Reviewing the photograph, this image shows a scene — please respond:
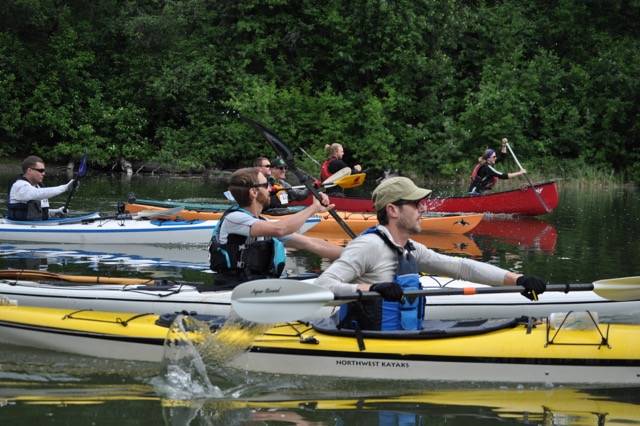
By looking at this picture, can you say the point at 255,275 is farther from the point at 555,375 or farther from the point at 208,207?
the point at 208,207

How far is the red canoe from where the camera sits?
47.7ft

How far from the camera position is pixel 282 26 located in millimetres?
26109

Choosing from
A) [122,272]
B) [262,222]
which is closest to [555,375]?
[262,222]

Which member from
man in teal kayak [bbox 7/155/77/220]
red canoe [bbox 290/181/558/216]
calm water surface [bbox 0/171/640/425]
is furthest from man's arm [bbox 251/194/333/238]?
red canoe [bbox 290/181/558/216]

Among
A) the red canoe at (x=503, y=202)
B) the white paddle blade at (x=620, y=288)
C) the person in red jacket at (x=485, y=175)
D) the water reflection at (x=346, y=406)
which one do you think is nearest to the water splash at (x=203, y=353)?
the water reflection at (x=346, y=406)

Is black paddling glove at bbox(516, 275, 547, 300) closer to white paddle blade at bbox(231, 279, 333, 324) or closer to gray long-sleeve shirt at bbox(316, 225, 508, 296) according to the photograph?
gray long-sleeve shirt at bbox(316, 225, 508, 296)

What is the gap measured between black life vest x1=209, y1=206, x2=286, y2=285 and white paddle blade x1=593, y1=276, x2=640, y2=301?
1964 mm

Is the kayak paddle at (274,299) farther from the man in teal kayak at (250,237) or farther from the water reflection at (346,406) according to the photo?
the man in teal kayak at (250,237)

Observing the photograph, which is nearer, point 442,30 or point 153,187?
point 153,187

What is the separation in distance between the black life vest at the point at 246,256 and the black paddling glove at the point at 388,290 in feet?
4.39

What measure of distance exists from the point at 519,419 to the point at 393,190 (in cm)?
131

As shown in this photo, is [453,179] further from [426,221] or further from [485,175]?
[426,221]

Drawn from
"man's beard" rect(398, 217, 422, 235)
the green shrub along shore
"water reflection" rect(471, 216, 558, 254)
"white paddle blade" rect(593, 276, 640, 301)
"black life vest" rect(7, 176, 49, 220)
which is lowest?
"water reflection" rect(471, 216, 558, 254)

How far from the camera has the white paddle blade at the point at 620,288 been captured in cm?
577
